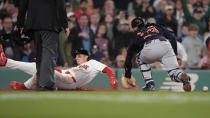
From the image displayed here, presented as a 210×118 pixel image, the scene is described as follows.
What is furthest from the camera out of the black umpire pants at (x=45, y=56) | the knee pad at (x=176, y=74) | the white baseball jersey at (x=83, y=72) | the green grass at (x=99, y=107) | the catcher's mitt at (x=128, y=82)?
the white baseball jersey at (x=83, y=72)

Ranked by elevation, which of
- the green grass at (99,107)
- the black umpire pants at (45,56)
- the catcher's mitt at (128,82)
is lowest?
the catcher's mitt at (128,82)

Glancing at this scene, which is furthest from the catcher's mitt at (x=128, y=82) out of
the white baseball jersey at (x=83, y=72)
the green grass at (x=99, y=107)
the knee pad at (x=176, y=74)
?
the green grass at (x=99, y=107)

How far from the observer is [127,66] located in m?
7.90

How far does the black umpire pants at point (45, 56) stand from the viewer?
21.5 feet

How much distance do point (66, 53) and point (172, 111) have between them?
692cm

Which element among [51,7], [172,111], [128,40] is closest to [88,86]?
[128,40]

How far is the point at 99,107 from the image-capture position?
458cm

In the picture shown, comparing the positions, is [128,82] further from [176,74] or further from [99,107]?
[99,107]

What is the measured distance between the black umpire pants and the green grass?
114cm

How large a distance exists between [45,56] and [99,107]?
7.49ft

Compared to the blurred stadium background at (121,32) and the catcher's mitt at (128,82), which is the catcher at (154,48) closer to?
the catcher's mitt at (128,82)

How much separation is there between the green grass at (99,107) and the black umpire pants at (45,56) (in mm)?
1145

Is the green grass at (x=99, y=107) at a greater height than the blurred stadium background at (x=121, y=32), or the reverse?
the blurred stadium background at (x=121, y=32)

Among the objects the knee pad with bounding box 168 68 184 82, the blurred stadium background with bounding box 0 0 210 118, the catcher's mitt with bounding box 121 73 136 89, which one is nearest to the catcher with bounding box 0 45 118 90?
→ the catcher's mitt with bounding box 121 73 136 89
